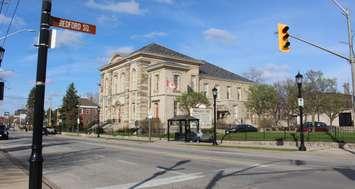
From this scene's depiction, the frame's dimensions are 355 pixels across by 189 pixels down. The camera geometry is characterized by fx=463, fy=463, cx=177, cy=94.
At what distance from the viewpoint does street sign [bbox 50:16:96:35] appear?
7.43 metres

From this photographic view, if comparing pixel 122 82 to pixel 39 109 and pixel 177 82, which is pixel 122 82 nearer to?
pixel 177 82

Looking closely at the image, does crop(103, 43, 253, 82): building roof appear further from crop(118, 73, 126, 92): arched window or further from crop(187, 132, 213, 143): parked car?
crop(187, 132, 213, 143): parked car

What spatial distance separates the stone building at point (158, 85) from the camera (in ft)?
259

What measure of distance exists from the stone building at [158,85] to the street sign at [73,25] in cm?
6799

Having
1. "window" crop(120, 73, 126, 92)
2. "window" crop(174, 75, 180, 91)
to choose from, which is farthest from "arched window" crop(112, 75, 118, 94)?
"window" crop(174, 75, 180, 91)

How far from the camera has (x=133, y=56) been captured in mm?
84500

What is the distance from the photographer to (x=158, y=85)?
8012 cm

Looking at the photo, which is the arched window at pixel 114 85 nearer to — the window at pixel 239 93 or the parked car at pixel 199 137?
the window at pixel 239 93

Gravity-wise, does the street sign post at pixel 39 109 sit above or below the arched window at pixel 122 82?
below

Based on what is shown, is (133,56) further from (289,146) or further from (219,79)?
(289,146)

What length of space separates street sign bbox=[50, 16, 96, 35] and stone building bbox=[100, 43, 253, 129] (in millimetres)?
67990

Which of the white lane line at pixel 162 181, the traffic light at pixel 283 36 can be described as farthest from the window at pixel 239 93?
the white lane line at pixel 162 181

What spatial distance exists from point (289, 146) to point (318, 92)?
37726 mm

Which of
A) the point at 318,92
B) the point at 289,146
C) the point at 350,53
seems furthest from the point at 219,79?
the point at 350,53
